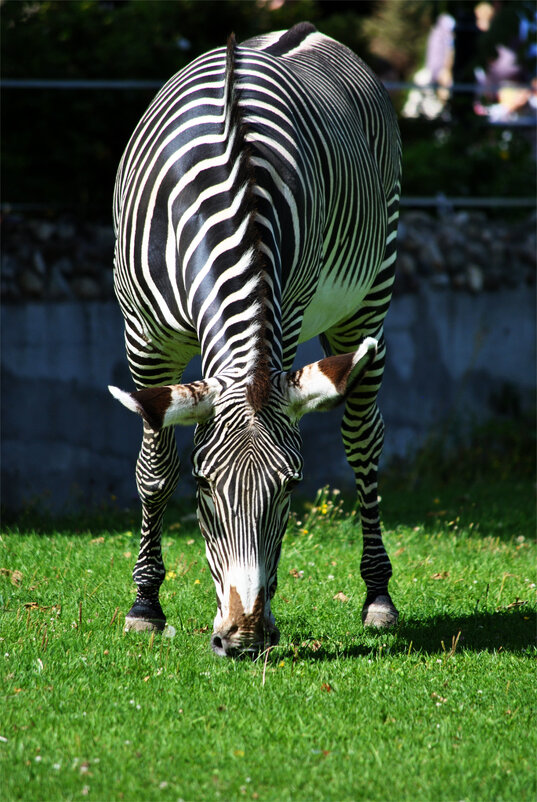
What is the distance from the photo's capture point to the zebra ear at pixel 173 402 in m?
3.41

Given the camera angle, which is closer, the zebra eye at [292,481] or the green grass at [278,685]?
the green grass at [278,685]

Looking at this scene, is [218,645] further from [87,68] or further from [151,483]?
[87,68]

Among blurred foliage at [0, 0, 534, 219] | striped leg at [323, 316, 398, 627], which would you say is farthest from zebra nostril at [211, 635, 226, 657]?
blurred foliage at [0, 0, 534, 219]

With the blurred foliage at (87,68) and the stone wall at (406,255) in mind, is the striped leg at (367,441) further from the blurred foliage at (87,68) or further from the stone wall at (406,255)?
the blurred foliage at (87,68)

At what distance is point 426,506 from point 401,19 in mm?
19156

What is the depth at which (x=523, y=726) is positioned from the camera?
372 centimetres

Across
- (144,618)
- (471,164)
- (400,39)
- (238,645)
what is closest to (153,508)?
(144,618)

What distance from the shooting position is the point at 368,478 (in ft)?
18.6

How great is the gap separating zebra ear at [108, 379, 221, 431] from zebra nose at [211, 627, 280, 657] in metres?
0.82

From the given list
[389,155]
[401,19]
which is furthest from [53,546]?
[401,19]

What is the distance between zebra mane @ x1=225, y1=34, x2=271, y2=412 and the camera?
3.57 meters

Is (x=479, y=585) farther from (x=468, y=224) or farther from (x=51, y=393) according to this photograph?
(x=468, y=224)

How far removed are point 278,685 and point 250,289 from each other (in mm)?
1669

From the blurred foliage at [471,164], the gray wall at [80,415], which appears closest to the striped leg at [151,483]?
the gray wall at [80,415]
